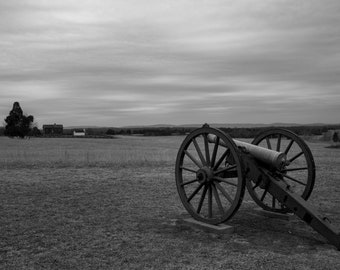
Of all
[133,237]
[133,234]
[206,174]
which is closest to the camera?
[133,237]

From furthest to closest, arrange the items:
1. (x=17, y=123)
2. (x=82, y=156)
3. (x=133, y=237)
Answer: (x=17, y=123) < (x=82, y=156) < (x=133, y=237)

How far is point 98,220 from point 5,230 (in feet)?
5.34

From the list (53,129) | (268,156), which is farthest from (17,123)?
(268,156)

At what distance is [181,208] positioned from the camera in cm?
888

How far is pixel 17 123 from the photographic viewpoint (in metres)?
66.2

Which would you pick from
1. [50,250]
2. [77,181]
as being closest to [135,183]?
[77,181]

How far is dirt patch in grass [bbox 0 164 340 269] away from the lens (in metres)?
5.34

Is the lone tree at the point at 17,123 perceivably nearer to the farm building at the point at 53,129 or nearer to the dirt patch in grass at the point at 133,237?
the farm building at the point at 53,129

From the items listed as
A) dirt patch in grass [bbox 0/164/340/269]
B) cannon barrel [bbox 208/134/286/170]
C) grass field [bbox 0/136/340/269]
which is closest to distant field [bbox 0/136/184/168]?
grass field [bbox 0/136/340/269]

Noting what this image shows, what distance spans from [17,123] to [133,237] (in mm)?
64327

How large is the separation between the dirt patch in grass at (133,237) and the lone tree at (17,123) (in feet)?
191

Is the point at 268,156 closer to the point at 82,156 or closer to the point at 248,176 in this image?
the point at 248,176

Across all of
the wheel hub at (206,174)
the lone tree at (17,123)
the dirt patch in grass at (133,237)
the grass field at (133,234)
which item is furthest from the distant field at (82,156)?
the lone tree at (17,123)

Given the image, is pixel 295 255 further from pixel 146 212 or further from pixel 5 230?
pixel 5 230
